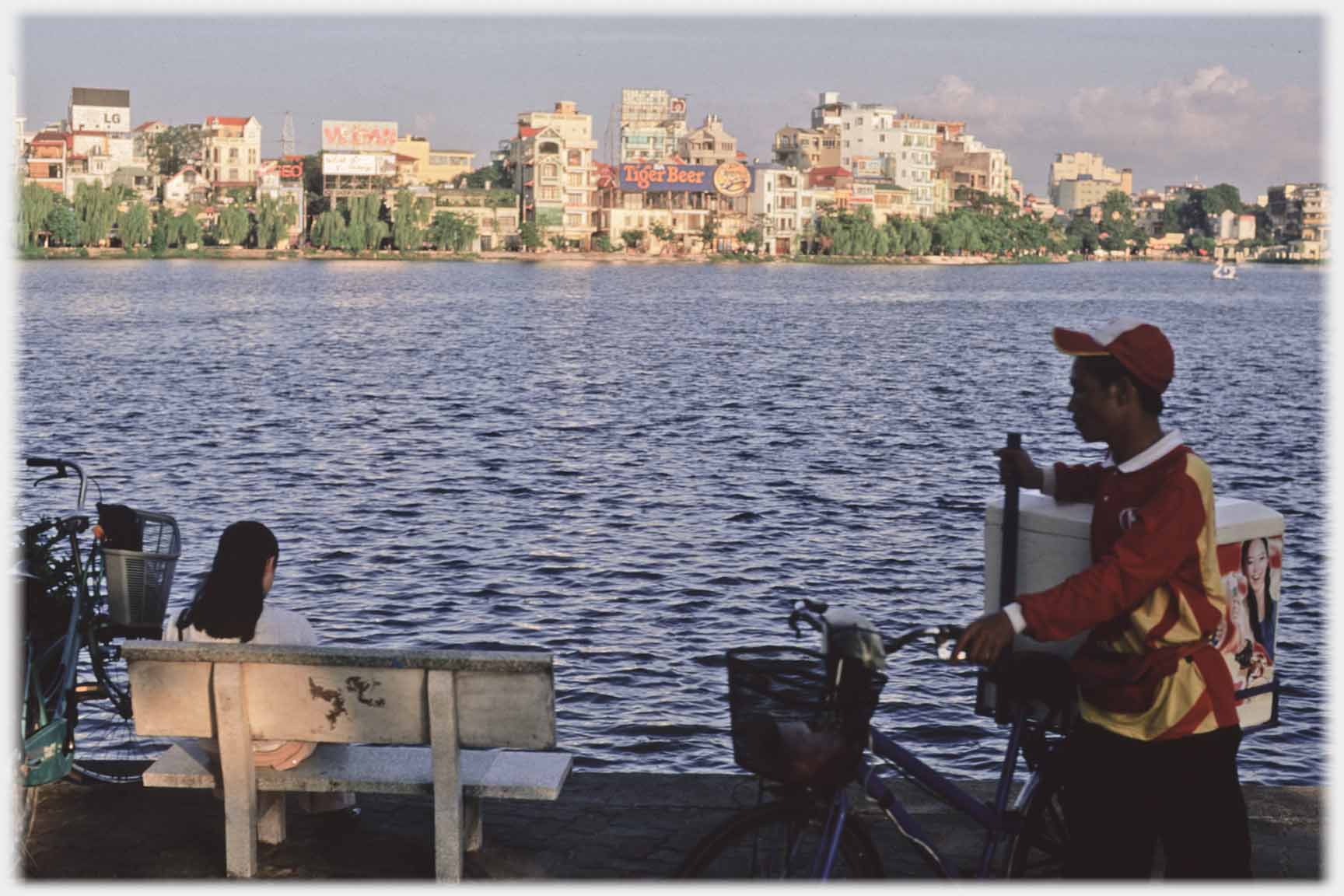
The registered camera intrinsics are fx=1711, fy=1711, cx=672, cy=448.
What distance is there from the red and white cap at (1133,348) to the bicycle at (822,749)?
79cm

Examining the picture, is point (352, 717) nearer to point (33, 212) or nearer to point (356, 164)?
point (33, 212)

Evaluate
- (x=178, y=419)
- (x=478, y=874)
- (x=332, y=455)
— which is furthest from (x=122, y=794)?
(x=178, y=419)

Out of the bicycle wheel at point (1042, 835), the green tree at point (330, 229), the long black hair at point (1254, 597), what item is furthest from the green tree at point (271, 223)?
the bicycle wheel at point (1042, 835)

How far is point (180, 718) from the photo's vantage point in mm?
5637

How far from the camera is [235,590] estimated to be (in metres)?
5.77

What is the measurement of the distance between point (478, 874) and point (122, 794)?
5.49 feet

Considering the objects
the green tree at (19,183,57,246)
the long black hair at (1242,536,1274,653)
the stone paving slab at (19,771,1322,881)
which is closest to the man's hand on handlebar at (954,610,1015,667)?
the long black hair at (1242,536,1274,653)

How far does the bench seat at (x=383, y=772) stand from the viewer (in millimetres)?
5766

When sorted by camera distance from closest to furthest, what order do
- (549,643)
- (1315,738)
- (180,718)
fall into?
(180,718)
(1315,738)
(549,643)

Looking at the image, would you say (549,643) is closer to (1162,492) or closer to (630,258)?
(1162,492)

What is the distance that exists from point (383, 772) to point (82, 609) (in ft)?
→ 5.40

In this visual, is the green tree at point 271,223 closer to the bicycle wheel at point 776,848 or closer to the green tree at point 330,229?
the green tree at point 330,229

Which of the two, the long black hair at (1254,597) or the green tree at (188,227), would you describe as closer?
the long black hair at (1254,597)

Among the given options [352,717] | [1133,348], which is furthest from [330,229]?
[1133,348]
